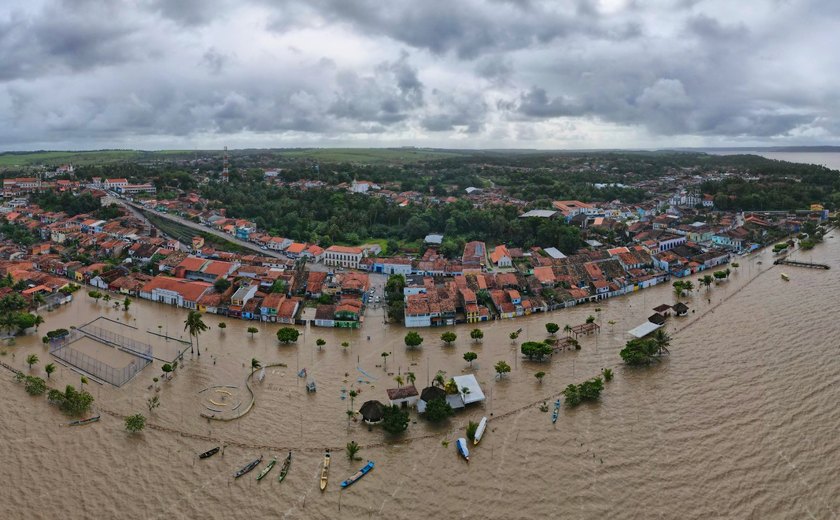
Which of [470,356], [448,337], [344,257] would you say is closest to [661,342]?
[470,356]

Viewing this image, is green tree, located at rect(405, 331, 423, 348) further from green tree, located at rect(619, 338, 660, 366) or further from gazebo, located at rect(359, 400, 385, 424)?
green tree, located at rect(619, 338, 660, 366)

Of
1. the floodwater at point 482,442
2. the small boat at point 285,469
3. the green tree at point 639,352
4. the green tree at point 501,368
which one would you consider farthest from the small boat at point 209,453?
the green tree at point 639,352

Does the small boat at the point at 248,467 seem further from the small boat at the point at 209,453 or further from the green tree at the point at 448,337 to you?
the green tree at the point at 448,337

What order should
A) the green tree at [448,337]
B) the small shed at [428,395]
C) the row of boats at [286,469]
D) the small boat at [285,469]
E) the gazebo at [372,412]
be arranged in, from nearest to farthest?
the row of boats at [286,469]
the small boat at [285,469]
the gazebo at [372,412]
the small shed at [428,395]
the green tree at [448,337]

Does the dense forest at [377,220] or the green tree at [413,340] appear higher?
the dense forest at [377,220]

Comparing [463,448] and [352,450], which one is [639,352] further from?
[352,450]

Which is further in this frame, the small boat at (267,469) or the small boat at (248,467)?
the small boat at (248,467)

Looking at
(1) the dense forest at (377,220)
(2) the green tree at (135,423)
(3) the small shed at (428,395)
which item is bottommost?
(2) the green tree at (135,423)

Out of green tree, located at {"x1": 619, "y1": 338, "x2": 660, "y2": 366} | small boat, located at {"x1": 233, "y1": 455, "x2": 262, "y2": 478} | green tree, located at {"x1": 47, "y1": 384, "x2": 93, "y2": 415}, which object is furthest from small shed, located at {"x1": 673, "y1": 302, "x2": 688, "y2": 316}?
green tree, located at {"x1": 47, "y1": 384, "x2": 93, "y2": 415}
